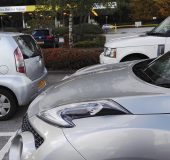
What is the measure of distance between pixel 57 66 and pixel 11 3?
4526 cm

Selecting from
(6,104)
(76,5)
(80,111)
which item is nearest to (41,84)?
(6,104)

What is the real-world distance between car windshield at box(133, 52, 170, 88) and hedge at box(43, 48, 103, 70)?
7.39 m

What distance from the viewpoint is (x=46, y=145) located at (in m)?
2.74

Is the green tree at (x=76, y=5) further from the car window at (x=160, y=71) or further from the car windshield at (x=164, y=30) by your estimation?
the car window at (x=160, y=71)

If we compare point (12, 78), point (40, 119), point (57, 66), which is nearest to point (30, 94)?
point (12, 78)

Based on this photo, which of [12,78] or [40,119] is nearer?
[40,119]

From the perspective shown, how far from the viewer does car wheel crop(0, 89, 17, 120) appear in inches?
252

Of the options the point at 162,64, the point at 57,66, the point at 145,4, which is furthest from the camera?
the point at 145,4

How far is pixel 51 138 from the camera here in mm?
2746

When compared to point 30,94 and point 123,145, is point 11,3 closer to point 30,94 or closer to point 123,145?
point 30,94

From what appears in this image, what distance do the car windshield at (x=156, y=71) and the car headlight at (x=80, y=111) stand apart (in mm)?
535

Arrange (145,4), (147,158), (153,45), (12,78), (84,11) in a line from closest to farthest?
(147,158), (12,78), (153,45), (84,11), (145,4)

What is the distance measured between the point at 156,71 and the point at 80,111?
1.15 m

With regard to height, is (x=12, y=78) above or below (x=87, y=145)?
below
